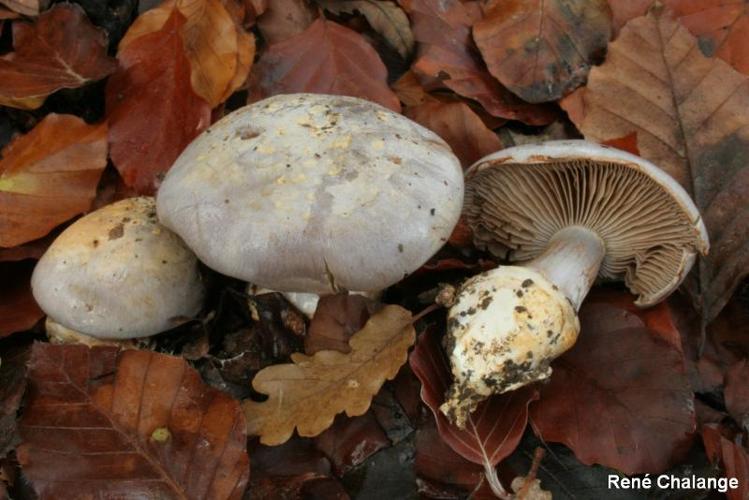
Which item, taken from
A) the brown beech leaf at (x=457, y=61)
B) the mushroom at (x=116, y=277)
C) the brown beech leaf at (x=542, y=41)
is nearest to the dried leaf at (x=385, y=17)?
the brown beech leaf at (x=457, y=61)

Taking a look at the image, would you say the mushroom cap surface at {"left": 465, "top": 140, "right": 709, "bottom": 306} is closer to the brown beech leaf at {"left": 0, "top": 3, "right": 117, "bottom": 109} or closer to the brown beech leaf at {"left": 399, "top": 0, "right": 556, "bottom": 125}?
the brown beech leaf at {"left": 399, "top": 0, "right": 556, "bottom": 125}

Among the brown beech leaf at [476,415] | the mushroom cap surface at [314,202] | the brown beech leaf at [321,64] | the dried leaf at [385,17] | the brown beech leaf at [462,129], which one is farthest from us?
the dried leaf at [385,17]

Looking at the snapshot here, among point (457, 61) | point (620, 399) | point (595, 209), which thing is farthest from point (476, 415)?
point (457, 61)

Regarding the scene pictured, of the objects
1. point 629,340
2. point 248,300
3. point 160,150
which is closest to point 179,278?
point 248,300

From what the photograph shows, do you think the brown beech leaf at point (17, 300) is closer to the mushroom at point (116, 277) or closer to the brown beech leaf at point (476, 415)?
the mushroom at point (116, 277)

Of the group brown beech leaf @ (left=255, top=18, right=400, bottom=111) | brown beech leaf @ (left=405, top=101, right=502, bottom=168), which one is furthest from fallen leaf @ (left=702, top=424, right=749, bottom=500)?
brown beech leaf @ (left=255, top=18, right=400, bottom=111)

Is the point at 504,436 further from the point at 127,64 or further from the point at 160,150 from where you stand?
the point at 127,64

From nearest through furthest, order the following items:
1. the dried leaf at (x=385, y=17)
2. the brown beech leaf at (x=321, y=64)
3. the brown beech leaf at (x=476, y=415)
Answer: the brown beech leaf at (x=476, y=415) < the brown beech leaf at (x=321, y=64) < the dried leaf at (x=385, y=17)
